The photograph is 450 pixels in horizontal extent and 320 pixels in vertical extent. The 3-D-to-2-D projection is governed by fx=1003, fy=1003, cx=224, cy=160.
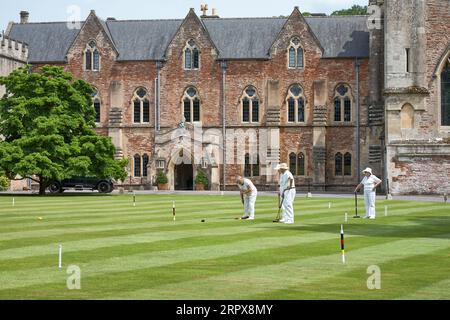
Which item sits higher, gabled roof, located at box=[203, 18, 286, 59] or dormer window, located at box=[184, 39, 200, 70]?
gabled roof, located at box=[203, 18, 286, 59]

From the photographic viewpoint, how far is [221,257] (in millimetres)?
19875

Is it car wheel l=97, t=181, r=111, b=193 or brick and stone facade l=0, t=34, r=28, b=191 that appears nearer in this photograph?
car wheel l=97, t=181, r=111, b=193

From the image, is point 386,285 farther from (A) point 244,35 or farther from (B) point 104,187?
(A) point 244,35

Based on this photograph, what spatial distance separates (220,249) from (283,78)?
53.1 meters

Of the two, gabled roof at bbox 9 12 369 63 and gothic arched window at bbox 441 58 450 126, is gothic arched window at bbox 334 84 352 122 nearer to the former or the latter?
gabled roof at bbox 9 12 369 63

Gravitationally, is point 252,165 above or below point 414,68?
below

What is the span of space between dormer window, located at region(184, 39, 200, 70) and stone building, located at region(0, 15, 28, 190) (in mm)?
12132

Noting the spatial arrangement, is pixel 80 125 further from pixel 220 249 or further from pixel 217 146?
pixel 220 249

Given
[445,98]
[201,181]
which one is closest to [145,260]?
[445,98]

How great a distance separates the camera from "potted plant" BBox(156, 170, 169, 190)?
2859 inches

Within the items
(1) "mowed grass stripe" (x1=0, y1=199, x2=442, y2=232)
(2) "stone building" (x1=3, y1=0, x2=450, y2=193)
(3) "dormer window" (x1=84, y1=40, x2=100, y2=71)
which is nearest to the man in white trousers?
(1) "mowed grass stripe" (x1=0, y1=199, x2=442, y2=232)

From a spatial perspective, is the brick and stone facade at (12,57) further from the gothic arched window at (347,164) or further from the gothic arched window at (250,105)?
the gothic arched window at (347,164)

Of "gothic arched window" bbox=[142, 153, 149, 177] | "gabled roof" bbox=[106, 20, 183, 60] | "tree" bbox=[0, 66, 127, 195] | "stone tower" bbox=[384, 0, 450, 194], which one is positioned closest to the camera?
"tree" bbox=[0, 66, 127, 195]

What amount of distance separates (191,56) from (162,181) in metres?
9.77
